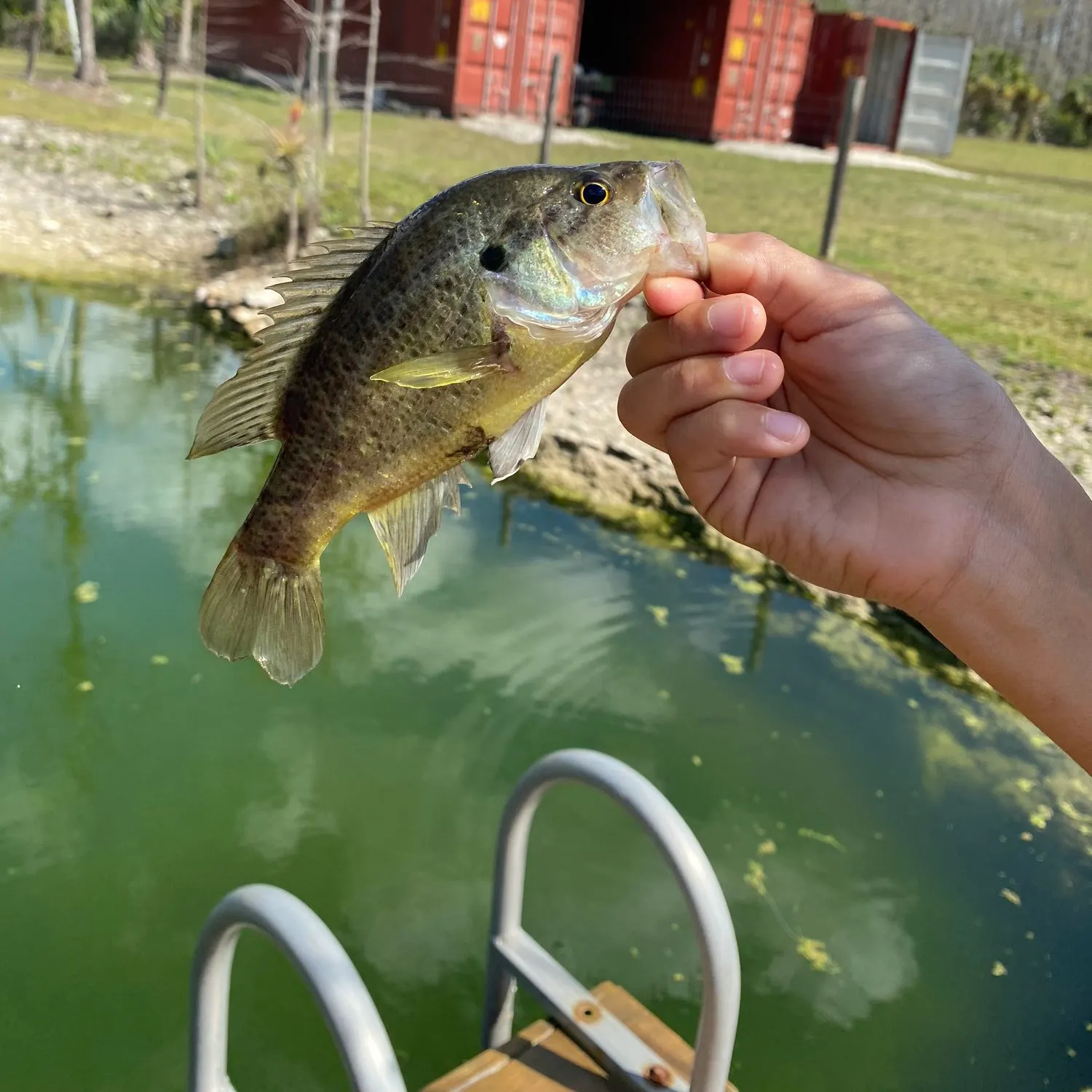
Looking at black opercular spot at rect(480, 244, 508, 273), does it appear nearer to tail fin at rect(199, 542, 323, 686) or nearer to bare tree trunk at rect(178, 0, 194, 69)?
tail fin at rect(199, 542, 323, 686)

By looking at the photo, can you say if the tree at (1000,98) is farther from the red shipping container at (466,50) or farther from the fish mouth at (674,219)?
the fish mouth at (674,219)

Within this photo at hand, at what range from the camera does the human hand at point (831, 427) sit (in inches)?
59.4

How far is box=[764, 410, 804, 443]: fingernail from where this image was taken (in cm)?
147

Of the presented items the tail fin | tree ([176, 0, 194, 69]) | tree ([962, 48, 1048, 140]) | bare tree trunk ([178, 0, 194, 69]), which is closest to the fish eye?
the tail fin

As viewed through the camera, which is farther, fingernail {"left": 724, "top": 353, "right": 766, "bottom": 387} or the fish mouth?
fingernail {"left": 724, "top": 353, "right": 766, "bottom": 387}

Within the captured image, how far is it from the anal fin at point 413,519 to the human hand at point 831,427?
1.49 ft

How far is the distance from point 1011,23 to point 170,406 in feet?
129

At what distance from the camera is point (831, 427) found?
181cm

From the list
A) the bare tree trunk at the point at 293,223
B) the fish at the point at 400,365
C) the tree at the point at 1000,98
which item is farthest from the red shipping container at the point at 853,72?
the fish at the point at 400,365

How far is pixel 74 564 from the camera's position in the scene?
499 centimetres

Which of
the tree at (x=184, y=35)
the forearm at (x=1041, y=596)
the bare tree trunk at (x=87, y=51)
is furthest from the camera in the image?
the tree at (x=184, y=35)

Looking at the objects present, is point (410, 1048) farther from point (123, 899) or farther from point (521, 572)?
point (521, 572)

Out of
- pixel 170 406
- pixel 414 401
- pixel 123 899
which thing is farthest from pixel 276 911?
pixel 170 406

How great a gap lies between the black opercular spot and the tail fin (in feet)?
1.23
